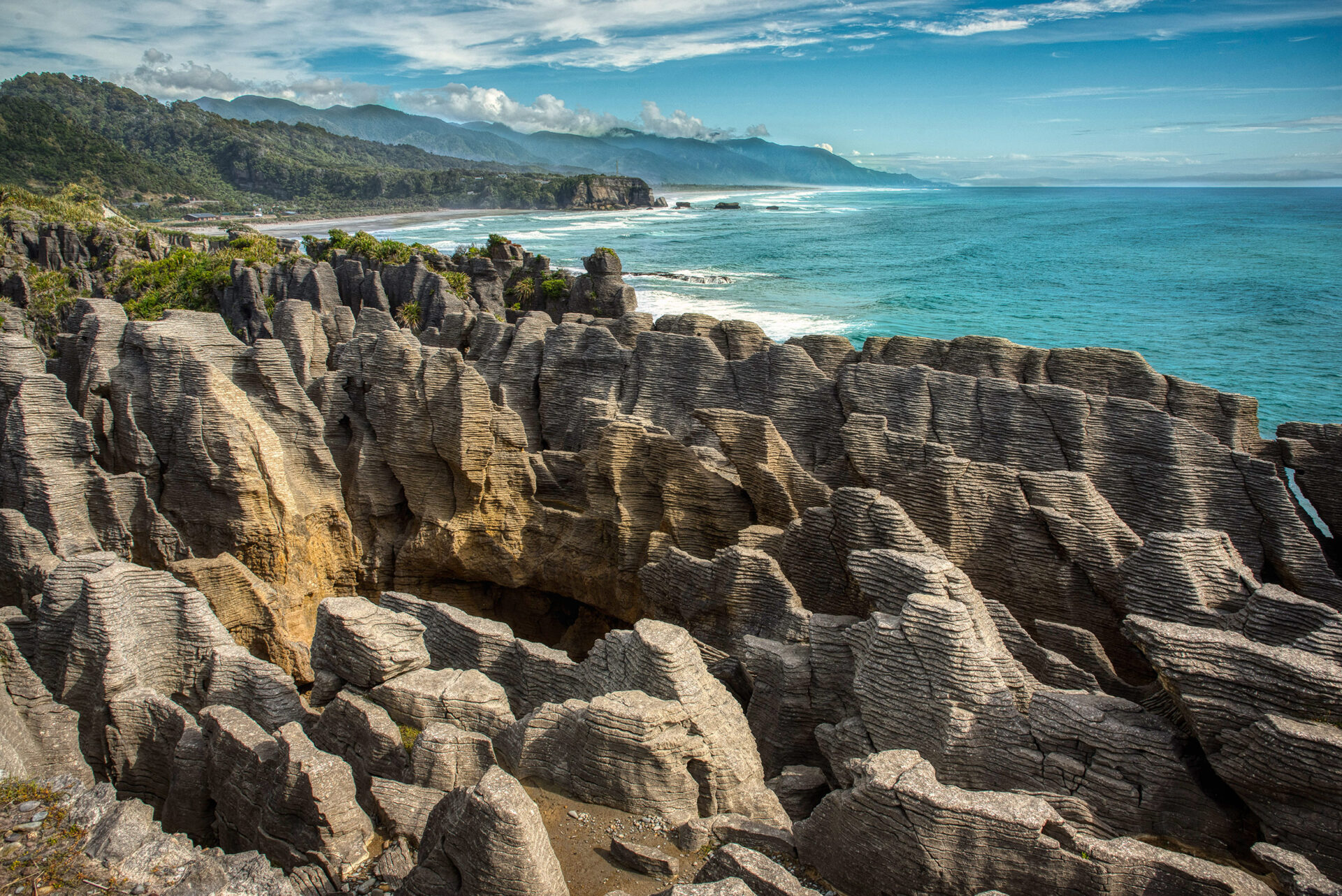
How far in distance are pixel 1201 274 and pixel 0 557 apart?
123 meters

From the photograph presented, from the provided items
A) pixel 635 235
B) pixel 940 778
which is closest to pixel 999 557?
pixel 940 778

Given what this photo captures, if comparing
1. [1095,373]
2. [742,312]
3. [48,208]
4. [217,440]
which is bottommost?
[742,312]

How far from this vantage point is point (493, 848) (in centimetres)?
719

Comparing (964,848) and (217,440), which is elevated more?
(217,440)

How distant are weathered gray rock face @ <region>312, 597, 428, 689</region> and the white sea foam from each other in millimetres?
54157

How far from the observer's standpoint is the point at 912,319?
7838 centimetres

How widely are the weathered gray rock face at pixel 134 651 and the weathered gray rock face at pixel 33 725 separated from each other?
31 cm

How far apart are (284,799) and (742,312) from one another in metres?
69.0

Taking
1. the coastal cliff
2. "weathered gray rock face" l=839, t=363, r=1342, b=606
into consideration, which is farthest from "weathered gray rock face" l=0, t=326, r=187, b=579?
"weathered gray rock face" l=839, t=363, r=1342, b=606

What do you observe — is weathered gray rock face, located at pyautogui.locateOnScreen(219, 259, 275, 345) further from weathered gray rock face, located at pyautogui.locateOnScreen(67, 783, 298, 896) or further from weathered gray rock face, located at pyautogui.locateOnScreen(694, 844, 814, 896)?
weathered gray rock face, located at pyautogui.locateOnScreen(694, 844, 814, 896)

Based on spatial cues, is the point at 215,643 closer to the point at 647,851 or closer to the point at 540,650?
the point at 540,650

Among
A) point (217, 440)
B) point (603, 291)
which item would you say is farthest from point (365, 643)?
point (603, 291)

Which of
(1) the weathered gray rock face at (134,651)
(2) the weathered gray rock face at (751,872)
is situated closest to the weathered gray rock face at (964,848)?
(2) the weathered gray rock face at (751,872)

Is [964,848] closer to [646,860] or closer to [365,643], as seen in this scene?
[646,860]
